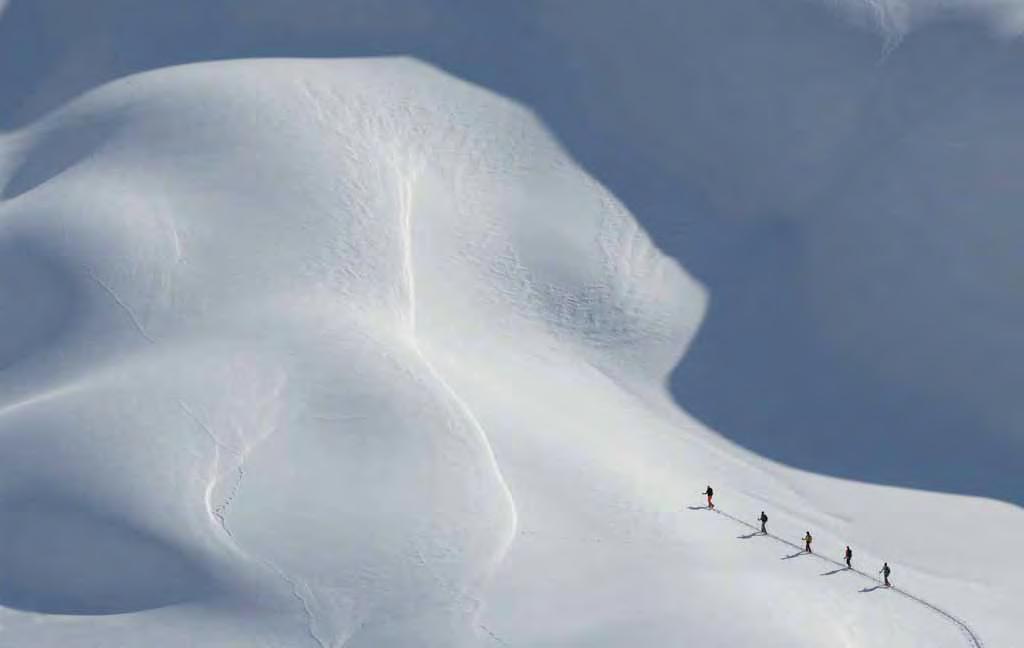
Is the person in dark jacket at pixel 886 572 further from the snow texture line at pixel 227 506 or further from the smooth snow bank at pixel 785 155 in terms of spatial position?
the snow texture line at pixel 227 506

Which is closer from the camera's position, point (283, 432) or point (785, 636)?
point (785, 636)

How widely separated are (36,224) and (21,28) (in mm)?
16184

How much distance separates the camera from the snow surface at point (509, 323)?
39.2 metres

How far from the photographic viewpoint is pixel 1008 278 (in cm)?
5391

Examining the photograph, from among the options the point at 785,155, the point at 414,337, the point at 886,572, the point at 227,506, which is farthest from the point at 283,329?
the point at 785,155

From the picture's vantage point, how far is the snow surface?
39188 millimetres

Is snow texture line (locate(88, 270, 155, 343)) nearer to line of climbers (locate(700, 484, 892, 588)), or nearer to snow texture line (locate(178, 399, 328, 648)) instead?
snow texture line (locate(178, 399, 328, 648))

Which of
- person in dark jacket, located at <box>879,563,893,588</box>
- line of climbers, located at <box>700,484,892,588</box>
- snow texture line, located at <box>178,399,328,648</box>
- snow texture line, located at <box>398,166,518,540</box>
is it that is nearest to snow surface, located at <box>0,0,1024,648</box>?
snow texture line, located at <box>178,399,328,648</box>

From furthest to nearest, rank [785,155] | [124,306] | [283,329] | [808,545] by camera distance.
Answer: [785,155] < [124,306] < [283,329] < [808,545]

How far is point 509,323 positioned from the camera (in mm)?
52406

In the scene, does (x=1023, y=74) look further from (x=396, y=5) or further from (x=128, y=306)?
(x=128, y=306)

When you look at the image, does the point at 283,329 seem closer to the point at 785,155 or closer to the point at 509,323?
the point at 509,323

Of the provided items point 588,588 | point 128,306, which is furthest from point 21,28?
point 588,588

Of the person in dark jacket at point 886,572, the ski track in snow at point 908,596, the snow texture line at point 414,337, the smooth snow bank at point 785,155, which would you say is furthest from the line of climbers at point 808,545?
the snow texture line at point 414,337
